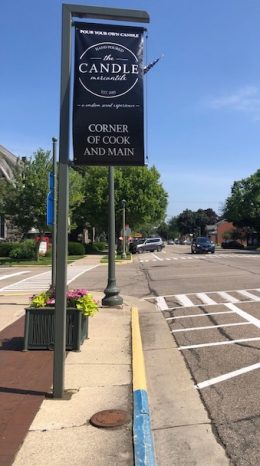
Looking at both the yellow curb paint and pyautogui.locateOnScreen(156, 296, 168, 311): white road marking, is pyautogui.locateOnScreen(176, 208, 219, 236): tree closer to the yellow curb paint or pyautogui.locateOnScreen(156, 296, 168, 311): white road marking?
pyautogui.locateOnScreen(156, 296, 168, 311): white road marking

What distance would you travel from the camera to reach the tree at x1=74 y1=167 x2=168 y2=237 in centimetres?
5844

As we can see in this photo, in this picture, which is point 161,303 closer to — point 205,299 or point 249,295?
point 205,299

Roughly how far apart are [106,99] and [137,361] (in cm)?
361

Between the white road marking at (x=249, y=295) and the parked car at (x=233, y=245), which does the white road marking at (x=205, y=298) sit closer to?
the white road marking at (x=249, y=295)

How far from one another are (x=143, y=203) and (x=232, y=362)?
51440mm

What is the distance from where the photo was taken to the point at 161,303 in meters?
14.8

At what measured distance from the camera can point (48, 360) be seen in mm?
7773

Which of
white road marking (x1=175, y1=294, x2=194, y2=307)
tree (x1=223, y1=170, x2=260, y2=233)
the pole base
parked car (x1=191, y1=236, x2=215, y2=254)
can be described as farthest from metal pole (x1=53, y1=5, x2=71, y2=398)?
tree (x1=223, y1=170, x2=260, y2=233)

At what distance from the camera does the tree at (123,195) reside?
58438 mm

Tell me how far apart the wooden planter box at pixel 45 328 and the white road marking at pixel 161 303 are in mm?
5521

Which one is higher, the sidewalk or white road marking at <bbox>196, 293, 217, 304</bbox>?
white road marking at <bbox>196, 293, 217, 304</bbox>

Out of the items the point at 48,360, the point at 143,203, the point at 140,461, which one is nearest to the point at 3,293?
the point at 48,360

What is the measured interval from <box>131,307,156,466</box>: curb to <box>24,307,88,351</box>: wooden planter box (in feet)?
2.98

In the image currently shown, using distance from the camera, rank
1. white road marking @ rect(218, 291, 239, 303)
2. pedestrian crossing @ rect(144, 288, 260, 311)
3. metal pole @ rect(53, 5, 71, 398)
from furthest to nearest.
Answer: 1. white road marking @ rect(218, 291, 239, 303)
2. pedestrian crossing @ rect(144, 288, 260, 311)
3. metal pole @ rect(53, 5, 71, 398)
